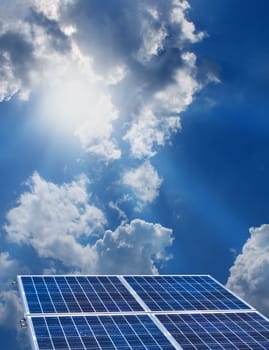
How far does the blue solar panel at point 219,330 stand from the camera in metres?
54.8

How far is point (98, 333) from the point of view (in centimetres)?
5306

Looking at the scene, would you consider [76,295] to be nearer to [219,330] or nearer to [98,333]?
[98,333]

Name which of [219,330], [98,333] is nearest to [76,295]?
[98,333]

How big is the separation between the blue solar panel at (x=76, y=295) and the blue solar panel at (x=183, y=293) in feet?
7.10

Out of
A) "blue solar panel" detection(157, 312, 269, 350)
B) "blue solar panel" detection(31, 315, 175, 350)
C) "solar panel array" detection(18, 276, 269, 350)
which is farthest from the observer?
"blue solar panel" detection(157, 312, 269, 350)

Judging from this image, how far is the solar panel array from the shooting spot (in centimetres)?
5247

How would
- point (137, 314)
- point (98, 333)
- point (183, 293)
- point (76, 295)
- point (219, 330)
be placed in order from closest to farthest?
point (98, 333)
point (219, 330)
point (137, 314)
point (76, 295)
point (183, 293)

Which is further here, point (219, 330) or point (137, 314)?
point (137, 314)

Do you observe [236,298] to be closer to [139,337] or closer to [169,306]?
[169,306]

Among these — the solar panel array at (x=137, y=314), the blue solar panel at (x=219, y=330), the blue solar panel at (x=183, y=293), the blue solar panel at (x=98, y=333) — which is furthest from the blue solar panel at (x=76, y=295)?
the blue solar panel at (x=219, y=330)

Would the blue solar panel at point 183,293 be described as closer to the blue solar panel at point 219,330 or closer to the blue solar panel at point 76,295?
the blue solar panel at point 76,295

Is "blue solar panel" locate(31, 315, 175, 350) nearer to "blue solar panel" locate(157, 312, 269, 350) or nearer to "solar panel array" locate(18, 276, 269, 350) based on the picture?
"solar panel array" locate(18, 276, 269, 350)

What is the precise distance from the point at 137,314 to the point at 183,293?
31.8ft

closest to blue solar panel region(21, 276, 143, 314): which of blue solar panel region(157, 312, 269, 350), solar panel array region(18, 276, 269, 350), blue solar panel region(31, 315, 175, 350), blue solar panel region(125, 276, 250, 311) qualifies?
solar panel array region(18, 276, 269, 350)
